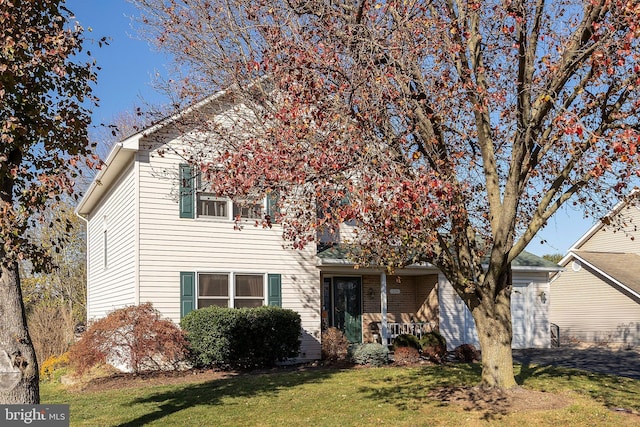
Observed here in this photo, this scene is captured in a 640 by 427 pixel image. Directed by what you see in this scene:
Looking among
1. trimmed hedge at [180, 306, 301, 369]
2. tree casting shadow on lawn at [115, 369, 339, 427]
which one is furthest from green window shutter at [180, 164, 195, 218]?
tree casting shadow on lawn at [115, 369, 339, 427]

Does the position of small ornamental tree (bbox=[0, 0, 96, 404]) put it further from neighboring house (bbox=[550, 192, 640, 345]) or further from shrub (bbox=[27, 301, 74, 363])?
neighboring house (bbox=[550, 192, 640, 345])

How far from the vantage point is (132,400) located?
36.1ft

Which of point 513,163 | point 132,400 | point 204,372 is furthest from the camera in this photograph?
point 204,372

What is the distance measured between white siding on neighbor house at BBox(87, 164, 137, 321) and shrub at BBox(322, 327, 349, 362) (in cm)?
517

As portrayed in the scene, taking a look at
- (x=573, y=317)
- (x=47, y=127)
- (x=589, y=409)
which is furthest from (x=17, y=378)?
(x=573, y=317)

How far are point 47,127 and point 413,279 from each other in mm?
15254

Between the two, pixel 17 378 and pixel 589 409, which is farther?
pixel 589 409

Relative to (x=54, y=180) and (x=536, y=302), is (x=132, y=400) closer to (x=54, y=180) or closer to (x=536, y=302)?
(x=54, y=180)

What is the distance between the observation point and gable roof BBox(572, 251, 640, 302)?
2503cm

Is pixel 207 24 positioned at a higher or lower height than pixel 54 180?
higher

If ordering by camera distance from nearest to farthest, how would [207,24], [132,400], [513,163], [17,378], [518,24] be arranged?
[17,378] < [518,24] < [513,163] < [132,400] < [207,24]

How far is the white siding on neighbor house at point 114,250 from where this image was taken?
15539 millimetres

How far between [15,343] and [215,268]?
8.85 meters

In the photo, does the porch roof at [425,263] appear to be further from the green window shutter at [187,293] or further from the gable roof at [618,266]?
the gable roof at [618,266]
